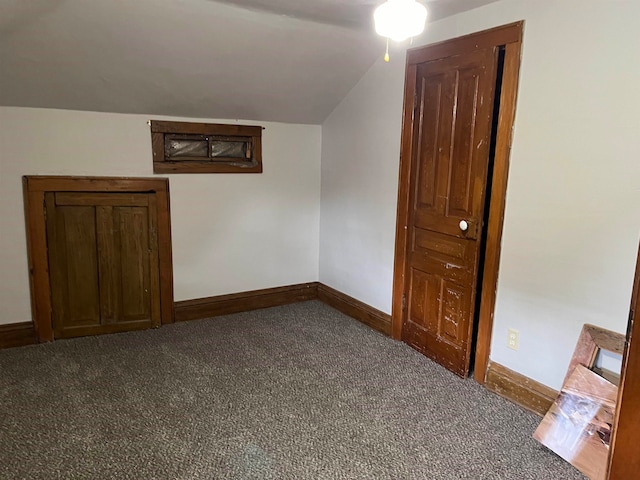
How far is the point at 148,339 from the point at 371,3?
2.68 m

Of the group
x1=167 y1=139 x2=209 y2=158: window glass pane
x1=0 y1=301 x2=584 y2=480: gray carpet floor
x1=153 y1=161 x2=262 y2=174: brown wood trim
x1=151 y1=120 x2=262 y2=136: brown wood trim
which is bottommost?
x1=0 y1=301 x2=584 y2=480: gray carpet floor

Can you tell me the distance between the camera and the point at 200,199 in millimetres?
3590

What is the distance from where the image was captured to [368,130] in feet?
11.4

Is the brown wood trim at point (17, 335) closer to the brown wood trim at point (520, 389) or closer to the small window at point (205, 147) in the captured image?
the small window at point (205, 147)

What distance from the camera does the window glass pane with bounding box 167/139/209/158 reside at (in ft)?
11.3

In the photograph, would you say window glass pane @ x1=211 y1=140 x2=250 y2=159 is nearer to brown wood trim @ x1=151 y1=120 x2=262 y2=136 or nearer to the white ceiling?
brown wood trim @ x1=151 y1=120 x2=262 y2=136

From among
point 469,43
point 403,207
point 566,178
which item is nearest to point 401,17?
point 469,43

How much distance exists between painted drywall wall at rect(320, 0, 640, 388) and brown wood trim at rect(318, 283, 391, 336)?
976 millimetres

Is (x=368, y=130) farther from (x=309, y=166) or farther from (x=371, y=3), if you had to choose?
(x=371, y=3)

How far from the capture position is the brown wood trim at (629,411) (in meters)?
0.90

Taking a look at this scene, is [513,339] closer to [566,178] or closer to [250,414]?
[566,178]

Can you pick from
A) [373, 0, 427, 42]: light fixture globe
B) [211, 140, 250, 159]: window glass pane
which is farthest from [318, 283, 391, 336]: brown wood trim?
[373, 0, 427, 42]: light fixture globe

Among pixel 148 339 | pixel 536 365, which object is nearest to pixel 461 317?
pixel 536 365

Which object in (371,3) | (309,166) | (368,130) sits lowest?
(309,166)
